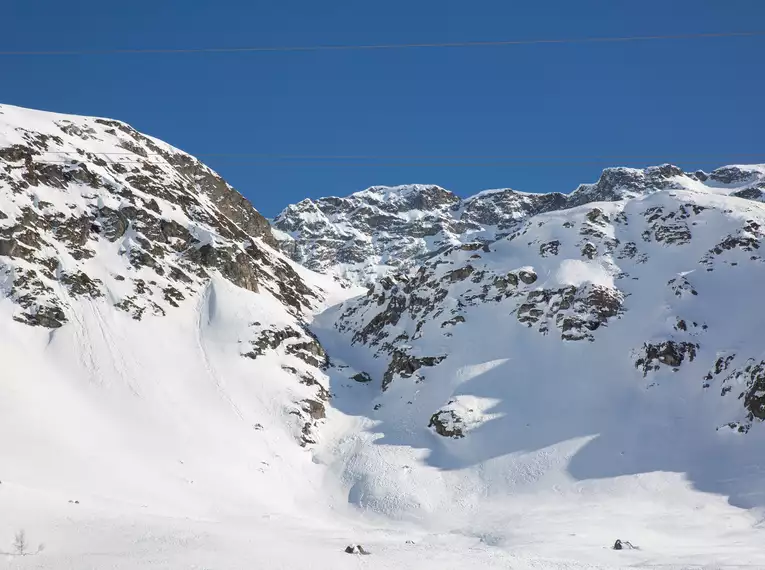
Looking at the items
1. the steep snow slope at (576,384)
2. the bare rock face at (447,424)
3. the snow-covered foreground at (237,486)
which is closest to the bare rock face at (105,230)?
the snow-covered foreground at (237,486)

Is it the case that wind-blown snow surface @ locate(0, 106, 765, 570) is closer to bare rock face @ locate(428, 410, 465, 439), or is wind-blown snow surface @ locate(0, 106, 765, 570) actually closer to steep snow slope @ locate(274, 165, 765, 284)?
bare rock face @ locate(428, 410, 465, 439)

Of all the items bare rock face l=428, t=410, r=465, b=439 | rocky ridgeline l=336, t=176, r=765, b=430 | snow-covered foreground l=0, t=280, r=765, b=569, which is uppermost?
rocky ridgeline l=336, t=176, r=765, b=430

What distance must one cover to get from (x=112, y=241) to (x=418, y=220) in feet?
383

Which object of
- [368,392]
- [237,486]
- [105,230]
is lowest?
[237,486]

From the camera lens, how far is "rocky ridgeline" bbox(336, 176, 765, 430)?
64188 mm

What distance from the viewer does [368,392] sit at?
247 ft

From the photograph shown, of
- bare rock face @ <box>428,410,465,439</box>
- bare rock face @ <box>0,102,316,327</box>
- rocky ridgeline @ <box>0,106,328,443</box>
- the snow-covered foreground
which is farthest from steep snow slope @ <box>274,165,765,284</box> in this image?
the snow-covered foreground

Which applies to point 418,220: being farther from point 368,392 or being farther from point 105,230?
point 368,392

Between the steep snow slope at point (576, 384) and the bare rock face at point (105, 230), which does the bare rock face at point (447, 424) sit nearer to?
the steep snow slope at point (576, 384)

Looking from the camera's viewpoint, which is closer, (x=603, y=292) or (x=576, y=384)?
(x=576, y=384)

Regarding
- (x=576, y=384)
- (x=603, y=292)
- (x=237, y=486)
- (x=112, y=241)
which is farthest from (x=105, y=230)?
(x=603, y=292)

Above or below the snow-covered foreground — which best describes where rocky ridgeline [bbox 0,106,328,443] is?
above

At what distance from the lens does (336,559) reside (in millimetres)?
29203

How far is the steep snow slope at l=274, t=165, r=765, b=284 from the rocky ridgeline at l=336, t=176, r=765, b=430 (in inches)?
2258
